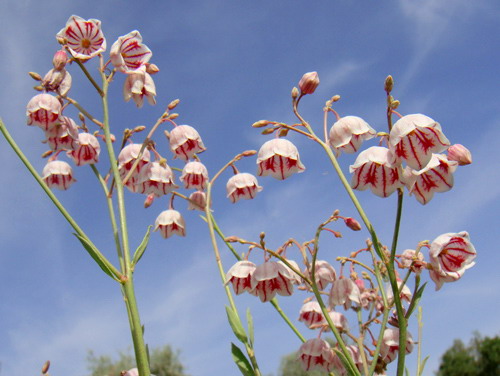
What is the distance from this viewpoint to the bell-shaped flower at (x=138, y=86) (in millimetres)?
2703

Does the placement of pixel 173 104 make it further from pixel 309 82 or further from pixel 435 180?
pixel 435 180

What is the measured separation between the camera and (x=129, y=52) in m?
2.78

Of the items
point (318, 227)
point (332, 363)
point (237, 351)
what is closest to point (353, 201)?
point (318, 227)

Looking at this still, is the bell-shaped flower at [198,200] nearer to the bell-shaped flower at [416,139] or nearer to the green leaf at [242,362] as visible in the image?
the green leaf at [242,362]

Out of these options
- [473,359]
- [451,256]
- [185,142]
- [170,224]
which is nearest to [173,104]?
[185,142]

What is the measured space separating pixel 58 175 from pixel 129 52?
1.01 metres

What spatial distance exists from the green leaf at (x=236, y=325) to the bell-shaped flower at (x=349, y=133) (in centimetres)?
87

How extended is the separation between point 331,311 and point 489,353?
4188cm

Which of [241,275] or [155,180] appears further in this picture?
[155,180]

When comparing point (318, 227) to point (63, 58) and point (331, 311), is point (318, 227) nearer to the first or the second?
point (331, 311)

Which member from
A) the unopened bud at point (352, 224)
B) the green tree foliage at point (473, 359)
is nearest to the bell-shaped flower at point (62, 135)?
the unopened bud at point (352, 224)

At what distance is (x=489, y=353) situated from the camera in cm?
3869

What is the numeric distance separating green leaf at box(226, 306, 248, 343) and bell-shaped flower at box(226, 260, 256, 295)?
0.11 meters

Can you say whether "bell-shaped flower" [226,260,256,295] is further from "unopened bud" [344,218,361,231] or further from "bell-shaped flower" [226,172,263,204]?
"bell-shaped flower" [226,172,263,204]
